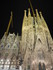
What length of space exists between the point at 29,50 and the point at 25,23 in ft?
29.2

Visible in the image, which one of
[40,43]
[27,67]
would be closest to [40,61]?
[27,67]

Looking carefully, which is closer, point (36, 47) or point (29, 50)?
point (36, 47)

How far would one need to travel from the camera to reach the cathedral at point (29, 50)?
19266 millimetres

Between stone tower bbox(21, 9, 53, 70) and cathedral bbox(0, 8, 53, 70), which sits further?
stone tower bbox(21, 9, 53, 70)

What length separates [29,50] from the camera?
21.9 metres

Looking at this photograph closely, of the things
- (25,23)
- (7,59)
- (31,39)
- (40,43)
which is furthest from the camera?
(25,23)

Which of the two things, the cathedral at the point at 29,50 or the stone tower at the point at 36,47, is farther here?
the stone tower at the point at 36,47

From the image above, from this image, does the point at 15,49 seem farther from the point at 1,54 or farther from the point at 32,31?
the point at 32,31

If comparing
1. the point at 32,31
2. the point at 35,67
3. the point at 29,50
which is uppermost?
the point at 32,31

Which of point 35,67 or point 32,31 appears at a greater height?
point 32,31

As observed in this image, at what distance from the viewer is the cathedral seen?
1927 centimetres

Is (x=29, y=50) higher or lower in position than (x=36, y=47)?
lower

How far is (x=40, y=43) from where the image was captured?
22250 mm

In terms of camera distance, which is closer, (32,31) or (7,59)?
(7,59)
